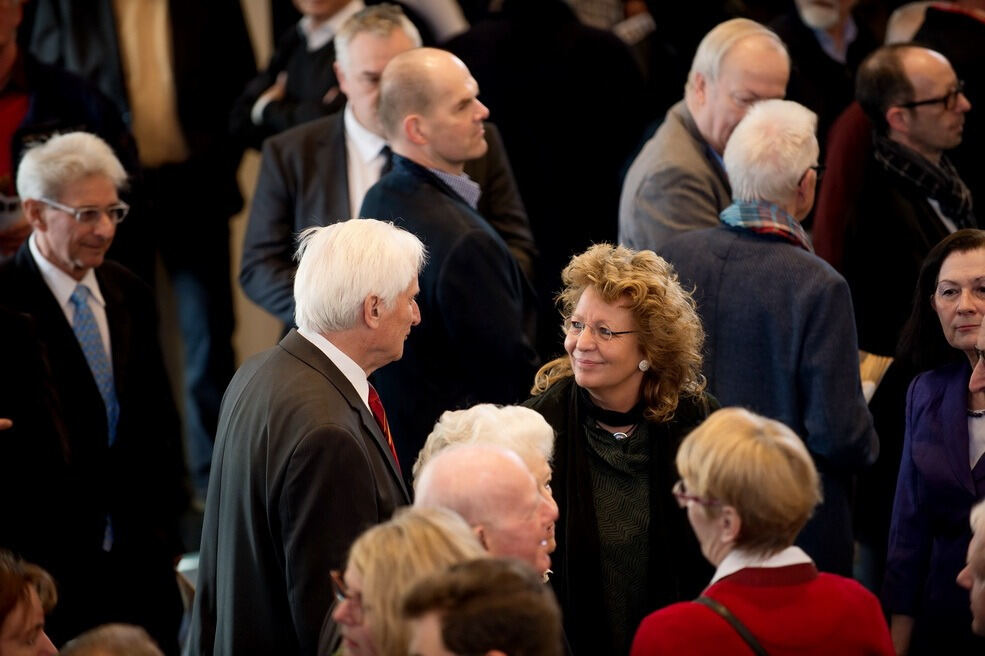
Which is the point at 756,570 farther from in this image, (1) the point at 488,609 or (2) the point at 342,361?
(2) the point at 342,361

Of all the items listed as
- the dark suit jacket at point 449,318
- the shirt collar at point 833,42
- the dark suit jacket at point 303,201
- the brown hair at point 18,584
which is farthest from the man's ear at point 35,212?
the shirt collar at point 833,42

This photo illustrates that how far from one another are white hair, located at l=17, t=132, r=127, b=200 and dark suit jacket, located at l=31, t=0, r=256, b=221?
1.72 m

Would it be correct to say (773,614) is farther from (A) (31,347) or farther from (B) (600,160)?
(B) (600,160)

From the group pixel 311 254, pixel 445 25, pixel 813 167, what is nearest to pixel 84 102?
pixel 445 25

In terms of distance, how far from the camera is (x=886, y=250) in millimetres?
4855

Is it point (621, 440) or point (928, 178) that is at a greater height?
point (928, 178)

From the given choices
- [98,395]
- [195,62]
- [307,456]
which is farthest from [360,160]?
[307,456]

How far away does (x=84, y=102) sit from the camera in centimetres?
555

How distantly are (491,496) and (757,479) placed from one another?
0.54m

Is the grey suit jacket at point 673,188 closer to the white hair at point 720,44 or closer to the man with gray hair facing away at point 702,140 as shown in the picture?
the man with gray hair facing away at point 702,140

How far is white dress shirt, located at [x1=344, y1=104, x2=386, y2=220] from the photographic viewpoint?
5.12 metres

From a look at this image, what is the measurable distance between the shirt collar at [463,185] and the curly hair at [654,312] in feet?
3.29

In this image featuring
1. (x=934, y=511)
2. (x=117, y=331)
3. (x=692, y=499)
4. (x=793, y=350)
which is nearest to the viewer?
(x=692, y=499)

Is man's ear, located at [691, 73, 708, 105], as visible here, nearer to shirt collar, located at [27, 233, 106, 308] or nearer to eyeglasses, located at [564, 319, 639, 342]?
eyeglasses, located at [564, 319, 639, 342]
